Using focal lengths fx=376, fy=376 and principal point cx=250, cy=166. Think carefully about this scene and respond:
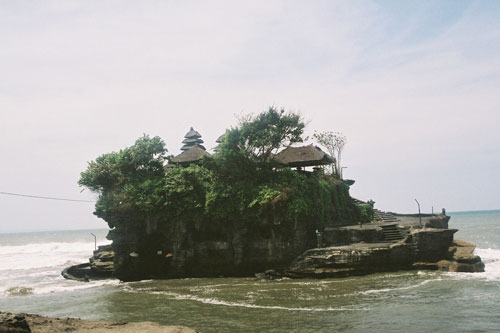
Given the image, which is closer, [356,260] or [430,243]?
[356,260]

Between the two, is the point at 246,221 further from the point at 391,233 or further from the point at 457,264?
the point at 457,264

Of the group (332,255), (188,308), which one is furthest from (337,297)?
(188,308)

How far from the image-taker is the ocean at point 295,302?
1397 centimetres

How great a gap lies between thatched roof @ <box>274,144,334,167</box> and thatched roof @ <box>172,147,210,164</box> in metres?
7.60

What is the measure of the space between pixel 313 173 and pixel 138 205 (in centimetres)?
1461

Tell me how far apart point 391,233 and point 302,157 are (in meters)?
9.29

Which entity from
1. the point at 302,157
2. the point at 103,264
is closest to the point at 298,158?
the point at 302,157

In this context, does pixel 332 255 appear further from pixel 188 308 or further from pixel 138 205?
pixel 138 205

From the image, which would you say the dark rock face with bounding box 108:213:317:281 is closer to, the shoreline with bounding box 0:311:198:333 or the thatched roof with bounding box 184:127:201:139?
the thatched roof with bounding box 184:127:201:139

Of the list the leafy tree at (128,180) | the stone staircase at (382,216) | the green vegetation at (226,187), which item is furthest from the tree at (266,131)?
the stone staircase at (382,216)

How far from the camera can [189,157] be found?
116ft

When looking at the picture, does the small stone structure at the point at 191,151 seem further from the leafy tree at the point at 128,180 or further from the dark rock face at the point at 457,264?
the dark rock face at the point at 457,264

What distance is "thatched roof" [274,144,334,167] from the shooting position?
3102 centimetres

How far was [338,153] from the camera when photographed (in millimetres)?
44312
